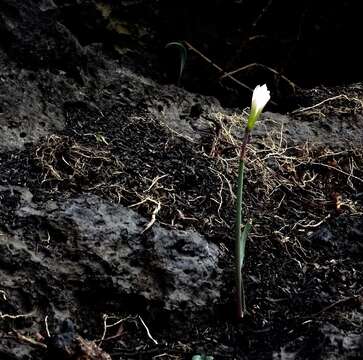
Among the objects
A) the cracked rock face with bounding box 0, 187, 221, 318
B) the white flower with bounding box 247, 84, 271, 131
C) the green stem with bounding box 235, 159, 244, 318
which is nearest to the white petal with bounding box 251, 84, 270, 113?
the white flower with bounding box 247, 84, 271, 131

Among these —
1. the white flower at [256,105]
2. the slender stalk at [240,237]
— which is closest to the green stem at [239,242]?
the slender stalk at [240,237]

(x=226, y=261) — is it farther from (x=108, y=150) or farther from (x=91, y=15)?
(x=91, y=15)

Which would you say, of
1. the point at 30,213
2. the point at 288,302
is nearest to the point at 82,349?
the point at 30,213

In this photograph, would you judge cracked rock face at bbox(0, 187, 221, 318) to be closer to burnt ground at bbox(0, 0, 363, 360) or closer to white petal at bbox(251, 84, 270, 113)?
burnt ground at bbox(0, 0, 363, 360)

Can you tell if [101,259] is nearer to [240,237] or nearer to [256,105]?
[240,237]

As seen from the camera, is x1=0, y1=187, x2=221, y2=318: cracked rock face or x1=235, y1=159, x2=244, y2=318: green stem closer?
x1=235, y1=159, x2=244, y2=318: green stem

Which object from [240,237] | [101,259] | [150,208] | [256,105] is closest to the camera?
[256,105]

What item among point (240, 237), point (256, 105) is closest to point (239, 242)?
point (240, 237)

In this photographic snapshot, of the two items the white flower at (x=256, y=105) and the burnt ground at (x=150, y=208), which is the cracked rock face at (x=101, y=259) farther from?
the white flower at (x=256, y=105)
